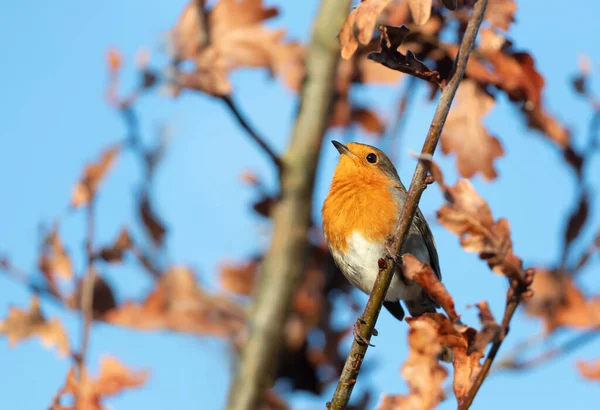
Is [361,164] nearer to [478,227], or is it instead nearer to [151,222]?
[151,222]

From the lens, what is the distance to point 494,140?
3037 mm

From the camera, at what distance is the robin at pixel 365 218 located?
347cm

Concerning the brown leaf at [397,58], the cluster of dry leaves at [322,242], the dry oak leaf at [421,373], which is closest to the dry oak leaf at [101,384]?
the cluster of dry leaves at [322,242]

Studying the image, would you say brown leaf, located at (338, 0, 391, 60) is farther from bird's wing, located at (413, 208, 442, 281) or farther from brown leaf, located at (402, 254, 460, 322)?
bird's wing, located at (413, 208, 442, 281)

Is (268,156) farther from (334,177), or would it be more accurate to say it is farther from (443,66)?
(443,66)

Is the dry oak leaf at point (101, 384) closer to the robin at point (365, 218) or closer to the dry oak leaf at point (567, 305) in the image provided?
the robin at point (365, 218)

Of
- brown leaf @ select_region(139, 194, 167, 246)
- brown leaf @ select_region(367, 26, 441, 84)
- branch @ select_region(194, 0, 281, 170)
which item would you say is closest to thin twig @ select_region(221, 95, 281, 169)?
branch @ select_region(194, 0, 281, 170)

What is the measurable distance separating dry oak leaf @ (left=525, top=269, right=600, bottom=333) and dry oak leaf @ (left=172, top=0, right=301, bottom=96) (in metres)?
1.79

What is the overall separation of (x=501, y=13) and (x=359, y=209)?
1131 millimetres

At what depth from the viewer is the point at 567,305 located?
12.0 ft

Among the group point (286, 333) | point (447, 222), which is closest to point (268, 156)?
point (286, 333)

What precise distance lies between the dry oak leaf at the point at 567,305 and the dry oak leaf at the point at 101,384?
1.96 meters

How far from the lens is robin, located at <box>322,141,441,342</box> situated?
11.4 ft

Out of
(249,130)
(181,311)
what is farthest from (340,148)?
(181,311)
